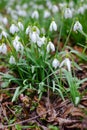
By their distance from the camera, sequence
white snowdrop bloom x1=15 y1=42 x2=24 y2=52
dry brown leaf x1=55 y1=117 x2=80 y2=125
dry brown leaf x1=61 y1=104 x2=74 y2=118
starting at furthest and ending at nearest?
white snowdrop bloom x1=15 y1=42 x2=24 y2=52, dry brown leaf x1=61 y1=104 x2=74 y2=118, dry brown leaf x1=55 y1=117 x2=80 y2=125

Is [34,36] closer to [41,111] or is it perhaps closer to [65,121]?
[41,111]

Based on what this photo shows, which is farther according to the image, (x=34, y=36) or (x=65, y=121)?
(x=34, y=36)

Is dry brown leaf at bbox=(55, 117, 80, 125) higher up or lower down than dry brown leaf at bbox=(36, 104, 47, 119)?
lower down

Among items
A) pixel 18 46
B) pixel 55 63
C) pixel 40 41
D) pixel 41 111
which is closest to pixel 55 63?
pixel 55 63

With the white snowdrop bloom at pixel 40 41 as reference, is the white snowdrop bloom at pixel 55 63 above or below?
below

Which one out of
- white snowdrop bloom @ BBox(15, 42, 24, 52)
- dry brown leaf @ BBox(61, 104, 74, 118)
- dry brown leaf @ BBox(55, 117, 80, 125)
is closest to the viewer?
dry brown leaf @ BBox(55, 117, 80, 125)

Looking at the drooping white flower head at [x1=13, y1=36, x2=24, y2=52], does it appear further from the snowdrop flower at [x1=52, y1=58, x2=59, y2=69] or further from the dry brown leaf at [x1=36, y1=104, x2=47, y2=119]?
the dry brown leaf at [x1=36, y1=104, x2=47, y2=119]

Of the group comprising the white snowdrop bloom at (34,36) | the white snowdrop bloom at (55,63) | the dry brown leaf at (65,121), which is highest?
the white snowdrop bloom at (34,36)

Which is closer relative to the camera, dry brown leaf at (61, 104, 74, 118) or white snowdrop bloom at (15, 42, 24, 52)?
dry brown leaf at (61, 104, 74, 118)

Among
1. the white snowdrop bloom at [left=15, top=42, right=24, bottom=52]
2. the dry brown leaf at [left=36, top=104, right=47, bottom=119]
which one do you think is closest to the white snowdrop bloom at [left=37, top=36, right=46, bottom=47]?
the white snowdrop bloom at [left=15, top=42, right=24, bottom=52]

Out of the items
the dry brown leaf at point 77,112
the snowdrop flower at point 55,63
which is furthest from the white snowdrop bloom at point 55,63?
the dry brown leaf at point 77,112

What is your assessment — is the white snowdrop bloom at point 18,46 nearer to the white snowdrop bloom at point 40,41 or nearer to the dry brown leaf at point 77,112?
the white snowdrop bloom at point 40,41

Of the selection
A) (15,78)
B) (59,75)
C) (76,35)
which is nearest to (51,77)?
(59,75)
